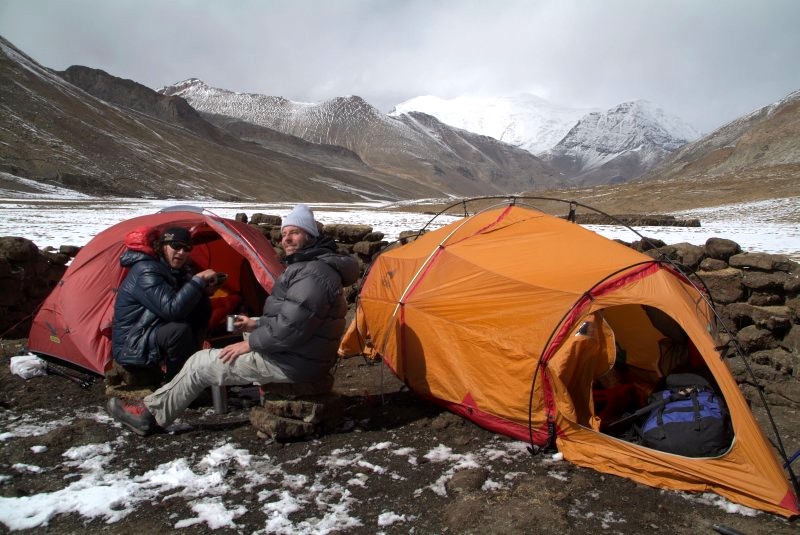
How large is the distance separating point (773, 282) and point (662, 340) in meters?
2.12

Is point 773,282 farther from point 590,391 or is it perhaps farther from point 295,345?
point 295,345

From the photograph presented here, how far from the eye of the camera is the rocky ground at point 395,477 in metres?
3.99

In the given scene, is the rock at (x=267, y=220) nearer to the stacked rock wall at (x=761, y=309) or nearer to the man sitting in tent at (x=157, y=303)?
the man sitting in tent at (x=157, y=303)

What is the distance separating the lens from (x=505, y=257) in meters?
6.13

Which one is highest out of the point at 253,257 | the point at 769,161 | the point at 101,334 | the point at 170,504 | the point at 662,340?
the point at 769,161

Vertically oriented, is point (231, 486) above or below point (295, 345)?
below

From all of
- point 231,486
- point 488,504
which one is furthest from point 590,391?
point 231,486

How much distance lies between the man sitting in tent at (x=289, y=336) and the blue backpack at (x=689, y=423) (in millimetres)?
3099

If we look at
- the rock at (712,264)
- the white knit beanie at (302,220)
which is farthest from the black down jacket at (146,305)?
the rock at (712,264)

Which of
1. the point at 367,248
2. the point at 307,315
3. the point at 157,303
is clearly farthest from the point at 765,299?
the point at 157,303

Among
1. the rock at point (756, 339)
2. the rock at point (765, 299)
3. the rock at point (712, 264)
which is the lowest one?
the rock at point (756, 339)

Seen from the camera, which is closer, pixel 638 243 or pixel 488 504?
pixel 488 504

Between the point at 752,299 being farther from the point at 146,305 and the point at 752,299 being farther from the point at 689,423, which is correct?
the point at 146,305

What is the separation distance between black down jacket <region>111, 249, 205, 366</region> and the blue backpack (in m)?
4.69
